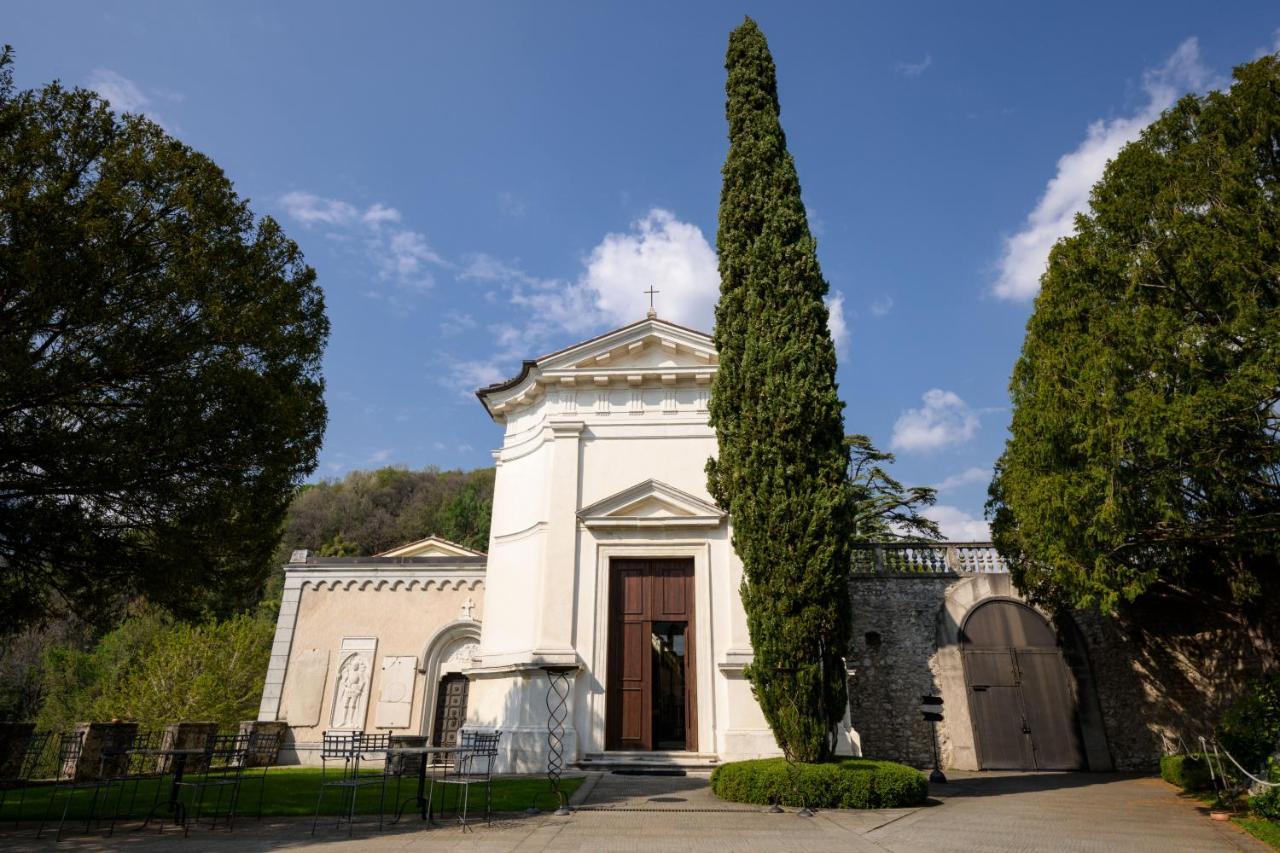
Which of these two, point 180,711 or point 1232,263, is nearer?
point 1232,263

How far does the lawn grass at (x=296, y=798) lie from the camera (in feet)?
28.3

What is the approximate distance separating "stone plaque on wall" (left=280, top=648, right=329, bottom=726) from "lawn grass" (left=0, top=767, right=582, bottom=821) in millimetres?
6198

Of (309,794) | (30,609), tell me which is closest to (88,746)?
(30,609)

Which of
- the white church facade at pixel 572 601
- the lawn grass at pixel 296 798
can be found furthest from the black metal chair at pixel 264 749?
the lawn grass at pixel 296 798

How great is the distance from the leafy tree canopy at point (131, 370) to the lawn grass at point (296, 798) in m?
2.57

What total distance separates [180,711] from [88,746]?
48.7 ft

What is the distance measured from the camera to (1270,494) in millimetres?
10133

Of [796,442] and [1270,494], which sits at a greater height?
[796,442]

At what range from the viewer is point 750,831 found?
7375mm

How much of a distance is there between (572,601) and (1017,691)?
35.6 ft

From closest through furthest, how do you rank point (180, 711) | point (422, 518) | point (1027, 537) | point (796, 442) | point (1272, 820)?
point (1272, 820) → point (796, 442) → point (1027, 537) → point (180, 711) → point (422, 518)

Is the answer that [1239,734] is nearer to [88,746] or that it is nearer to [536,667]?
[536,667]

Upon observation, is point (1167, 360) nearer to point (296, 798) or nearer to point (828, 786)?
point (828, 786)

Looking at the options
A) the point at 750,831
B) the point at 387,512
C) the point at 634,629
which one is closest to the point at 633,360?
the point at 634,629
